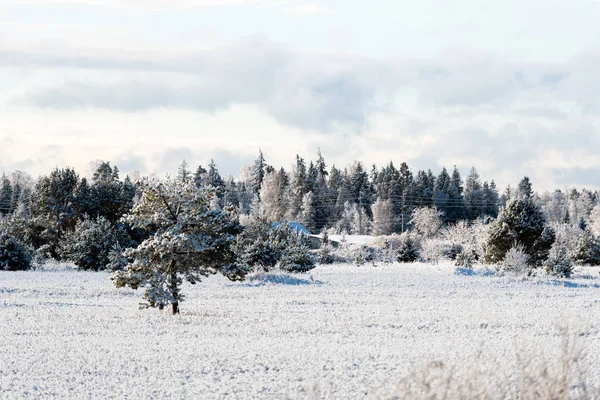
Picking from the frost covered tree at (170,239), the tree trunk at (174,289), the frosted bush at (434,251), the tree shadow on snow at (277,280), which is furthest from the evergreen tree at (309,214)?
the tree trunk at (174,289)

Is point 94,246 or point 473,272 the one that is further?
point 94,246

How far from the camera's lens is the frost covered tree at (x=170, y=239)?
23594 millimetres

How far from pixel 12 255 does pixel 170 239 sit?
32258mm

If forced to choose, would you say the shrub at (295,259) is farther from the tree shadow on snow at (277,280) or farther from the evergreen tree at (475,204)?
the evergreen tree at (475,204)

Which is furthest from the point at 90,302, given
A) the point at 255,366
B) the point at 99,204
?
the point at 99,204

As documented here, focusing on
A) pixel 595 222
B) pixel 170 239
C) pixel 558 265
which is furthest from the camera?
pixel 595 222

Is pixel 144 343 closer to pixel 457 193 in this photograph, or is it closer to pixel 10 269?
pixel 10 269

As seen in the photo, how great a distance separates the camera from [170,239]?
2334 centimetres

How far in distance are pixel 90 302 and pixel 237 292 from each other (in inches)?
291

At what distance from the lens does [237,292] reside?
110 ft

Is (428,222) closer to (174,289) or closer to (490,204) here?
(490,204)

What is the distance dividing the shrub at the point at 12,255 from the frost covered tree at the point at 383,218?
275ft

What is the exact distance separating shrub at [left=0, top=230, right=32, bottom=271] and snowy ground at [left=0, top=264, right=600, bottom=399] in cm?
1564

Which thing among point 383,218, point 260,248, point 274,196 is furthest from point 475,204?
point 260,248
